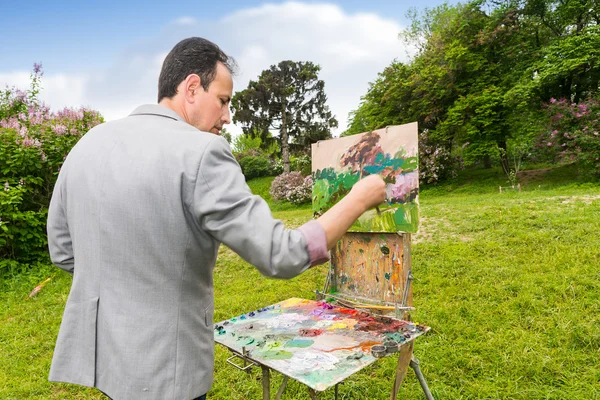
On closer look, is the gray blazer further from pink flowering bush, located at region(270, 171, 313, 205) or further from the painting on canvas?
pink flowering bush, located at region(270, 171, 313, 205)

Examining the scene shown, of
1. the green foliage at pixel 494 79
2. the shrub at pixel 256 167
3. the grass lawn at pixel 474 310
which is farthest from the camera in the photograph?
the shrub at pixel 256 167

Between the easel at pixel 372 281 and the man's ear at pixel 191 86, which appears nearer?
the man's ear at pixel 191 86

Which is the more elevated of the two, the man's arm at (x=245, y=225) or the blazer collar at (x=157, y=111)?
the blazer collar at (x=157, y=111)

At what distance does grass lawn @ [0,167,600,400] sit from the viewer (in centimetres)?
260

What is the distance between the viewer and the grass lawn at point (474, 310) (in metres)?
2.60

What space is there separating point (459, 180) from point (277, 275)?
14453 mm

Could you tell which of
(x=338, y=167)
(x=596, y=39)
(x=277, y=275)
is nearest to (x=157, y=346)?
(x=277, y=275)

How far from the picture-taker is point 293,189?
1486 cm

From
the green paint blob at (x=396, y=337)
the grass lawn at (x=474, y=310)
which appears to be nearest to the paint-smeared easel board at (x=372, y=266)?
the green paint blob at (x=396, y=337)

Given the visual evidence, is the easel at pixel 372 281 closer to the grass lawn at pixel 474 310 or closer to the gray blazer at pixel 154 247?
the gray blazer at pixel 154 247

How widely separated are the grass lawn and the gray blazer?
1.88m

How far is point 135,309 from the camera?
952 millimetres

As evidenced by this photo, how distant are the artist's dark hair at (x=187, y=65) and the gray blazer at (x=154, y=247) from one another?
0.15m

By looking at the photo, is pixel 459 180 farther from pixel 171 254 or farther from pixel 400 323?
pixel 171 254
